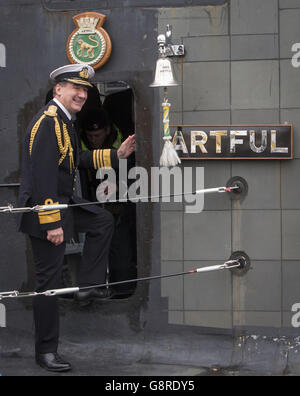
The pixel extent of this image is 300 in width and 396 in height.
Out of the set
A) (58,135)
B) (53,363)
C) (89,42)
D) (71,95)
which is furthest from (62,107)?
(53,363)

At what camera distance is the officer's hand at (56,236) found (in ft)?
18.3

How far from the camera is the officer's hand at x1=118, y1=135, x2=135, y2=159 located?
6094 millimetres

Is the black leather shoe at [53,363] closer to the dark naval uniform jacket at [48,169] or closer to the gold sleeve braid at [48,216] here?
the dark naval uniform jacket at [48,169]

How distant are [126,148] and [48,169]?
788 mm

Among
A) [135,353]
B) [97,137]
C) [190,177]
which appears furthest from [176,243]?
[97,137]

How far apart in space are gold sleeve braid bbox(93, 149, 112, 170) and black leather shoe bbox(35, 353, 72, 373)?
1509 millimetres

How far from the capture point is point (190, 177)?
239 inches

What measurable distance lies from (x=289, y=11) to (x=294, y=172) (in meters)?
1.22

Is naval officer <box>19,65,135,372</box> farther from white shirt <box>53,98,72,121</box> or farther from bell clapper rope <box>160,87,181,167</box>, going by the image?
bell clapper rope <box>160,87,181,167</box>

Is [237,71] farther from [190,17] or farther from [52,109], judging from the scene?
[52,109]

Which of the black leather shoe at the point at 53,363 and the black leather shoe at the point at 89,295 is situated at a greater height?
the black leather shoe at the point at 89,295

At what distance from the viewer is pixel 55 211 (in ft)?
18.2

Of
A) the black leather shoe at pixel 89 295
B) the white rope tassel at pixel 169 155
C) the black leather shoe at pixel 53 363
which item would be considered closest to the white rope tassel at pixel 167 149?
the white rope tassel at pixel 169 155

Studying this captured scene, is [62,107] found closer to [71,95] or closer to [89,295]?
[71,95]
